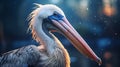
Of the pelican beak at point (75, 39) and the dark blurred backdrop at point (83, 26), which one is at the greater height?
the pelican beak at point (75, 39)

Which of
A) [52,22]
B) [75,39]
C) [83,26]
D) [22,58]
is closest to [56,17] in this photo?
[52,22]

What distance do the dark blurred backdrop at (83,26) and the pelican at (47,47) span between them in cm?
104

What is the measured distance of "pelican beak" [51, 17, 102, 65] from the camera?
254cm

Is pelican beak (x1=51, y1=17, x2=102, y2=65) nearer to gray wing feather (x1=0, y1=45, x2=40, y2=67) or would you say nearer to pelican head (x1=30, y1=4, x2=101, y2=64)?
pelican head (x1=30, y1=4, x2=101, y2=64)

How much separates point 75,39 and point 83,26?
1.20 m

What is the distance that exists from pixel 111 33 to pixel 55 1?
590mm

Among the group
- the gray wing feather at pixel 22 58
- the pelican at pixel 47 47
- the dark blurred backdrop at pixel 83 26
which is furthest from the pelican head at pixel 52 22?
the dark blurred backdrop at pixel 83 26

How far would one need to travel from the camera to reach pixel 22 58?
98.6 inches

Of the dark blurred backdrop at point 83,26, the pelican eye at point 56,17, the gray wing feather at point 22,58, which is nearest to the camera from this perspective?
the gray wing feather at point 22,58

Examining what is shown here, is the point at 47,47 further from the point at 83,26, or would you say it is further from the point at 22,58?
the point at 83,26

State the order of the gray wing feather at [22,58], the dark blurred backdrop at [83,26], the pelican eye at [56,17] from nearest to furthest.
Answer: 1. the gray wing feather at [22,58]
2. the pelican eye at [56,17]
3. the dark blurred backdrop at [83,26]

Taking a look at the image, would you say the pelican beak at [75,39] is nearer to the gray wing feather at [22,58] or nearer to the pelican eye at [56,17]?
the pelican eye at [56,17]

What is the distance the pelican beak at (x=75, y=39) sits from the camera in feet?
8.34

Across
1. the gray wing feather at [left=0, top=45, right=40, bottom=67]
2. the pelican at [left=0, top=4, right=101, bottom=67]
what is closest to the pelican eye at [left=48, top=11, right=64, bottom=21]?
the pelican at [left=0, top=4, right=101, bottom=67]
